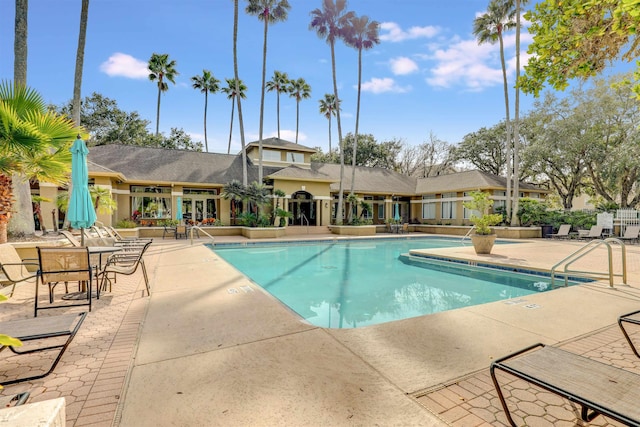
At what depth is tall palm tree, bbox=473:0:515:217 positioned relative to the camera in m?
21.3

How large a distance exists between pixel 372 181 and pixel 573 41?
2503cm

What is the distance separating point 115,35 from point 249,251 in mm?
12498

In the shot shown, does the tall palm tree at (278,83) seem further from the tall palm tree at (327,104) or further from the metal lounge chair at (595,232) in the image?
the metal lounge chair at (595,232)

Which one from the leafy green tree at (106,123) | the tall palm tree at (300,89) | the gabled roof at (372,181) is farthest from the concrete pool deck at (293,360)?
the tall palm tree at (300,89)

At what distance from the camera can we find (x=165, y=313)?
4.87 meters

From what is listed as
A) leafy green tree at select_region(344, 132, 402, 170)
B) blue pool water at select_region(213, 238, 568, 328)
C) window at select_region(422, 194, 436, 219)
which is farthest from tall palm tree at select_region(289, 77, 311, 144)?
blue pool water at select_region(213, 238, 568, 328)

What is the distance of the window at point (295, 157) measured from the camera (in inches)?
1053

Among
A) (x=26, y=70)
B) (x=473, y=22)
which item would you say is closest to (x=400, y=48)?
(x=473, y=22)

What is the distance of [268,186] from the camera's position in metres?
23.3

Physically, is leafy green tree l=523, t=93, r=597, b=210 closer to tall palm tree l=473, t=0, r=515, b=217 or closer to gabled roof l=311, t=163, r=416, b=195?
tall palm tree l=473, t=0, r=515, b=217

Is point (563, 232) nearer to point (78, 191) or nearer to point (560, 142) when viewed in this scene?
point (560, 142)

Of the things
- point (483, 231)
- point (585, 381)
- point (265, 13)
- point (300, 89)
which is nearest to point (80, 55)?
point (265, 13)

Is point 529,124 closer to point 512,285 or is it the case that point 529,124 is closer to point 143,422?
point 512,285

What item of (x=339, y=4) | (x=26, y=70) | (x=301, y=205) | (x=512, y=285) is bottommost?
(x=512, y=285)
